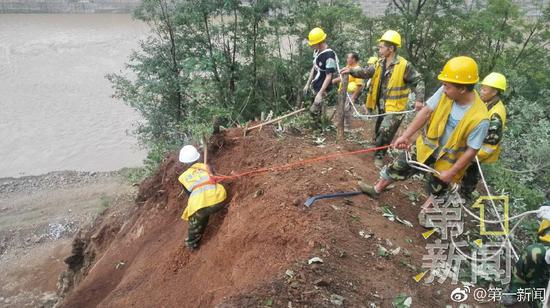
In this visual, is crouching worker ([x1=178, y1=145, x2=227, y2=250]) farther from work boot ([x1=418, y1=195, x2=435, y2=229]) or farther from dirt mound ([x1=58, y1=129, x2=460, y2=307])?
work boot ([x1=418, y1=195, x2=435, y2=229])

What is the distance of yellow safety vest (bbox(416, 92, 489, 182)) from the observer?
3391mm

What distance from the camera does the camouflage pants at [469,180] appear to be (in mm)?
4445

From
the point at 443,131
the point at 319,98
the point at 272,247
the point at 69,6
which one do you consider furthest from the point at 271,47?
the point at 69,6

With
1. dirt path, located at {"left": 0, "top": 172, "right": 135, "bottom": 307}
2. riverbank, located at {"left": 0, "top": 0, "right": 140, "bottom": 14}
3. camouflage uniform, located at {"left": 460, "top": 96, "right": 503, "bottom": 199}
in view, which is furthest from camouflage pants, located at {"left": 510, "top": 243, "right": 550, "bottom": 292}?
riverbank, located at {"left": 0, "top": 0, "right": 140, "bottom": 14}

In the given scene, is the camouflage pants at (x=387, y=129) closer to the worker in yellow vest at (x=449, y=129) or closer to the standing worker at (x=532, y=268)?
the worker in yellow vest at (x=449, y=129)

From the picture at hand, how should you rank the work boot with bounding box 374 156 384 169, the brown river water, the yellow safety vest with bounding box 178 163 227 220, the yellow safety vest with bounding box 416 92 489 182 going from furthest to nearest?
the brown river water
the work boot with bounding box 374 156 384 169
the yellow safety vest with bounding box 178 163 227 220
the yellow safety vest with bounding box 416 92 489 182

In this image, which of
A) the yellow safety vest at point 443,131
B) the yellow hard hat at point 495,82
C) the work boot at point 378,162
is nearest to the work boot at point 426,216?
the yellow safety vest at point 443,131

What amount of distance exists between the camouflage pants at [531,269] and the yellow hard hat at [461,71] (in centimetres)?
146

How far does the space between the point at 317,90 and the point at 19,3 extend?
28908 mm

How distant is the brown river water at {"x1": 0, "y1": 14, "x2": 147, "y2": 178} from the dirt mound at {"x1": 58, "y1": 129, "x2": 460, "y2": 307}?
413 inches

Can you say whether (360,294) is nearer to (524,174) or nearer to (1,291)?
(524,174)

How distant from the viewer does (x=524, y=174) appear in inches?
269

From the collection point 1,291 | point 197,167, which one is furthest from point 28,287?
point 197,167

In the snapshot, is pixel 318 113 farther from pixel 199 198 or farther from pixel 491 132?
pixel 491 132
